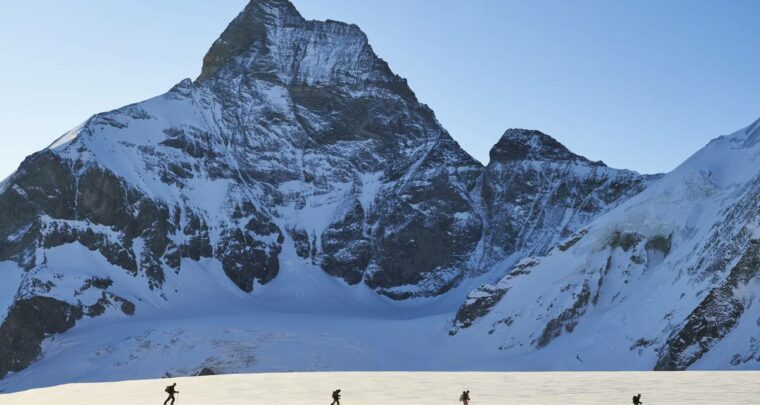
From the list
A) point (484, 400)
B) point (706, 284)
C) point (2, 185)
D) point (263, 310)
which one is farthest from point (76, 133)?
point (484, 400)

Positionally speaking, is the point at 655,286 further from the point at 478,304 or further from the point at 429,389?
the point at 429,389

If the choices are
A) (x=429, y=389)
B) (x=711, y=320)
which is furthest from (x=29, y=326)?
(x=429, y=389)

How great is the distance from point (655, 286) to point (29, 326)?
89.5 meters

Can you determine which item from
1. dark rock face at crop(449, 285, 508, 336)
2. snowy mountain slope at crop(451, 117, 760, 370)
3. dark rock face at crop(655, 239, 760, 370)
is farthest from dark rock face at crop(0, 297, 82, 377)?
dark rock face at crop(655, 239, 760, 370)

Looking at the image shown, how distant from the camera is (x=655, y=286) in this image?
130500 millimetres

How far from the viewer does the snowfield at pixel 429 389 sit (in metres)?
57.0

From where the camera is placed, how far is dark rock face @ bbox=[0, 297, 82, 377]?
15475 cm

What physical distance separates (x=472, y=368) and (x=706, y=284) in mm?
32223

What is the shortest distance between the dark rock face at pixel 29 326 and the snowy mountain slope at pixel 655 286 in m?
59.0

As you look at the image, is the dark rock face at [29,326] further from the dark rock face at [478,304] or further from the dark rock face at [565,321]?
the dark rock face at [565,321]

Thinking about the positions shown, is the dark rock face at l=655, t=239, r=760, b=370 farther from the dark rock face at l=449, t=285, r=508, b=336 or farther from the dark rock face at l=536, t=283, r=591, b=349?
the dark rock face at l=449, t=285, r=508, b=336

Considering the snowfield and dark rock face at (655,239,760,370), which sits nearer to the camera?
the snowfield

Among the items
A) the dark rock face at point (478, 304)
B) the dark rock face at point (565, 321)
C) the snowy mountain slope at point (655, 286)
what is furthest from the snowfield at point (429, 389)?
the dark rock face at point (478, 304)

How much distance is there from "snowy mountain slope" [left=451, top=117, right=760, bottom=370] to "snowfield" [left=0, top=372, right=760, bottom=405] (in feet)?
123
